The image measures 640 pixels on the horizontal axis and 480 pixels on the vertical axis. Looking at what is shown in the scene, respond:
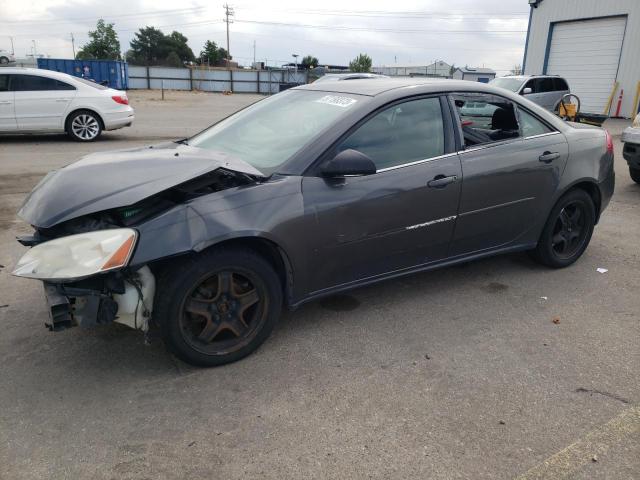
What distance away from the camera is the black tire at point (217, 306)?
9.20 feet

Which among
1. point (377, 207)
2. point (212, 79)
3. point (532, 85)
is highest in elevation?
point (532, 85)

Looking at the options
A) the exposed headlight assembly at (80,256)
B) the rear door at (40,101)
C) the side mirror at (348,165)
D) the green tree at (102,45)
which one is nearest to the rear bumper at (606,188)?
the side mirror at (348,165)

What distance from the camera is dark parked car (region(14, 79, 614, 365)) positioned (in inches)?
106

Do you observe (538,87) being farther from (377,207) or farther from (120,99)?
(377,207)

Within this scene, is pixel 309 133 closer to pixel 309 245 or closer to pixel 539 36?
pixel 309 245

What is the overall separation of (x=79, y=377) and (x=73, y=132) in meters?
10.00

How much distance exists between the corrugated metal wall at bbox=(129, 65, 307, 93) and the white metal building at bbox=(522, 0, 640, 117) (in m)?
27.1

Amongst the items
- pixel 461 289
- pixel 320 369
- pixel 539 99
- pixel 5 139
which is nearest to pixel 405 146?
pixel 461 289

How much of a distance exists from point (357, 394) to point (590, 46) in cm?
2332

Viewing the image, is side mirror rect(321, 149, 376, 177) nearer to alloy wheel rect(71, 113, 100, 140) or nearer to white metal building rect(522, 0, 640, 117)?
alloy wheel rect(71, 113, 100, 140)

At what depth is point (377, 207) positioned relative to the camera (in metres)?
3.35

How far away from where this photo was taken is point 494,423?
260 centimetres

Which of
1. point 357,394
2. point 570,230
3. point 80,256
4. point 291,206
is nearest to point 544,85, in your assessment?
point 570,230

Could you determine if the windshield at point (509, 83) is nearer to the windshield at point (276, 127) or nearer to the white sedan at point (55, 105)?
the white sedan at point (55, 105)
